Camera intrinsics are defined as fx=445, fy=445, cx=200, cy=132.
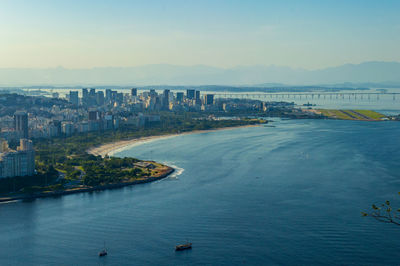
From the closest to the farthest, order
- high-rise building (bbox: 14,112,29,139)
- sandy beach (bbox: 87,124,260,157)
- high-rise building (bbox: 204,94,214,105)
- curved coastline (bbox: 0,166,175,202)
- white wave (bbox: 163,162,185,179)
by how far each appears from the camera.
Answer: curved coastline (bbox: 0,166,175,202)
white wave (bbox: 163,162,185,179)
sandy beach (bbox: 87,124,260,157)
high-rise building (bbox: 14,112,29,139)
high-rise building (bbox: 204,94,214,105)

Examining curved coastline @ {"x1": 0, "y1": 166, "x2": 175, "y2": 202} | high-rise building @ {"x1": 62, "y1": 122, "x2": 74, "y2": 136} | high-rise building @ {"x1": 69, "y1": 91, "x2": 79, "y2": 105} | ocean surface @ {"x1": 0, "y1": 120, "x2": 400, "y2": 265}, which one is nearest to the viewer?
ocean surface @ {"x1": 0, "y1": 120, "x2": 400, "y2": 265}

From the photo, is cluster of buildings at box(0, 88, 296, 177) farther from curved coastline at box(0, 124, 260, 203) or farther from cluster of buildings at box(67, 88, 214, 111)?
curved coastline at box(0, 124, 260, 203)

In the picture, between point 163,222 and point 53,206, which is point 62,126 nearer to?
point 53,206

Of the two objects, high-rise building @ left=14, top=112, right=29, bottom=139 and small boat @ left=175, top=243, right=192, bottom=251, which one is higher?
high-rise building @ left=14, top=112, right=29, bottom=139

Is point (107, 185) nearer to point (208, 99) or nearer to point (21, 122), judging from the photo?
point (21, 122)

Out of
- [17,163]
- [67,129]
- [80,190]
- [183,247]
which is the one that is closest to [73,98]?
[67,129]

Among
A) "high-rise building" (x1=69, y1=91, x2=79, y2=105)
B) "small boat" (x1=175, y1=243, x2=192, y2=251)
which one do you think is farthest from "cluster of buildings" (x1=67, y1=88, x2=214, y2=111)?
"small boat" (x1=175, y1=243, x2=192, y2=251)

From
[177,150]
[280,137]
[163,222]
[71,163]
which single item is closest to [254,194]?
[163,222]

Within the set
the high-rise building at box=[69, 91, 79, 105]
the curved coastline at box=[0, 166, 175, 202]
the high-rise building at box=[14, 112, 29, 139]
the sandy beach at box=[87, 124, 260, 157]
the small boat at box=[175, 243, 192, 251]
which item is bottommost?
the small boat at box=[175, 243, 192, 251]

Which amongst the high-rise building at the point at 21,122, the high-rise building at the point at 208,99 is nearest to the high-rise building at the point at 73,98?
the high-rise building at the point at 208,99

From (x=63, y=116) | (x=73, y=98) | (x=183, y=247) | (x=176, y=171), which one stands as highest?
(x=73, y=98)
